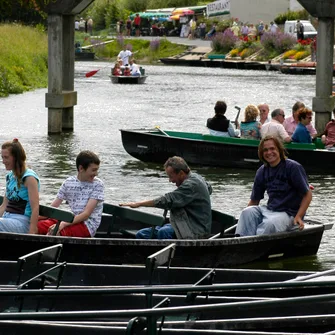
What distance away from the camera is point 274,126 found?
15.5 metres

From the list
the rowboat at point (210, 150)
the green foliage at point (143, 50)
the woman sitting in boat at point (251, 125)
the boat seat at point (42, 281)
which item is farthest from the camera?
the green foliage at point (143, 50)

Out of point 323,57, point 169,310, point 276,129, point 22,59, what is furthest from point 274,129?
point 22,59

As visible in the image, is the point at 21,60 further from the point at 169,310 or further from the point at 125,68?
the point at 169,310

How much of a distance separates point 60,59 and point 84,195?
11027mm

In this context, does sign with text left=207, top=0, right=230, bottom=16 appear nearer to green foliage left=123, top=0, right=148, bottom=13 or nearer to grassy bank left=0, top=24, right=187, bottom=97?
green foliage left=123, top=0, right=148, bottom=13

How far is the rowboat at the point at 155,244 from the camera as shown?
9539 millimetres

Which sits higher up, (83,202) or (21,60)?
(21,60)

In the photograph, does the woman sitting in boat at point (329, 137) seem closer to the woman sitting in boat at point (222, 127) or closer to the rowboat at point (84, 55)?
the woman sitting in boat at point (222, 127)

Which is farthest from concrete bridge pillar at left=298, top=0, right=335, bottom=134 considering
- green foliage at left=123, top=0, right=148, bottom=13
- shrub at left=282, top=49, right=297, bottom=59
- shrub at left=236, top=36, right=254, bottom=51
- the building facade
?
green foliage at left=123, top=0, right=148, bottom=13

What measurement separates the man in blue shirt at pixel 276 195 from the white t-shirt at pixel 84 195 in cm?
129

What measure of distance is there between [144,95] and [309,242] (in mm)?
24132

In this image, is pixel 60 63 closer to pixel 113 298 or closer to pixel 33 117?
pixel 33 117

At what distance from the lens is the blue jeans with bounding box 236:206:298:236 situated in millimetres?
10125

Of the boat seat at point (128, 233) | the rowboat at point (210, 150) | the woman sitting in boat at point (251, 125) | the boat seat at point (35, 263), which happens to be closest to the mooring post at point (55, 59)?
the rowboat at point (210, 150)
